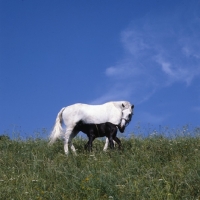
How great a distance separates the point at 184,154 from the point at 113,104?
9.96 feet

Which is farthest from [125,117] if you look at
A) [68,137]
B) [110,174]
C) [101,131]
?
[110,174]

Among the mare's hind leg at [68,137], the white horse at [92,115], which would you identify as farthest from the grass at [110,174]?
the white horse at [92,115]

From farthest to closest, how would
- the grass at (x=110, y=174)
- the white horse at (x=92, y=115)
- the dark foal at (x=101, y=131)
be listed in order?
the white horse at (x=92, y=115) < the dark foal at (x=101, y=131) < the grass at (x=110, y=174)

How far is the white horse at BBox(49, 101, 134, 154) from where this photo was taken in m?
13.7

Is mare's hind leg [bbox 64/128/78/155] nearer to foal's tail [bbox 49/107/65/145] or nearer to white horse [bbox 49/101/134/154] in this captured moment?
white horse [bbox 49/101/134/154]

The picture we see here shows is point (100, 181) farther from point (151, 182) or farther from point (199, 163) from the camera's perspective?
point (199, 163)

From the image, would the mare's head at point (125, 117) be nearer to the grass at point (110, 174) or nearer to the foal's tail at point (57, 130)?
the grass at point (110, 174)

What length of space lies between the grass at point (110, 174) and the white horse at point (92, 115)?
0.63 metres

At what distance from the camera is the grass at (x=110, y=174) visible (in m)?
8.34

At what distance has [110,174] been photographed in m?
9.09

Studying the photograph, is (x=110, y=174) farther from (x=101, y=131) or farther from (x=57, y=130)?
(x=57, y=130)

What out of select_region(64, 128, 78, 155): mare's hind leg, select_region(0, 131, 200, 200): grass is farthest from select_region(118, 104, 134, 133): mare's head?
select_region(64, 128, 78, 155): mare's hind leg

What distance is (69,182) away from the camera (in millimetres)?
9148

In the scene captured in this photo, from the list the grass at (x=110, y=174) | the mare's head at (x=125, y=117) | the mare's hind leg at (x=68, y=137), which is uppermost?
the mare's head at (x=125, y=117)
